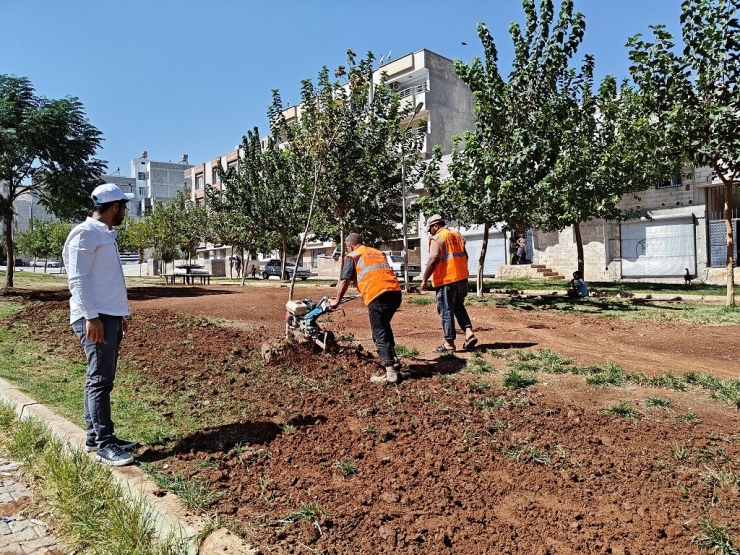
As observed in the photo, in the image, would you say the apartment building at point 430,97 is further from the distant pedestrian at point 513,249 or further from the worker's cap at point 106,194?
the worker's cap at point 106,194

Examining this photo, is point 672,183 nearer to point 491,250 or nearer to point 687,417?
point 491,250

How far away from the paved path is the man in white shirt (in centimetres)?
51

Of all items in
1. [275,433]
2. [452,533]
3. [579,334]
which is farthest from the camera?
[579,334]

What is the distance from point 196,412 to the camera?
198 inches

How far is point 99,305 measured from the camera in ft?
12.8

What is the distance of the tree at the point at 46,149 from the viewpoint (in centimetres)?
1504

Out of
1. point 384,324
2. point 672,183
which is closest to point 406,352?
point 384,324

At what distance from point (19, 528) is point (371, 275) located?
344 centimetres

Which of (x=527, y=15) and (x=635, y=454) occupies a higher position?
(x=527, y=15)

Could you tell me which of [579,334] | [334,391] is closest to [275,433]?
[334,391]

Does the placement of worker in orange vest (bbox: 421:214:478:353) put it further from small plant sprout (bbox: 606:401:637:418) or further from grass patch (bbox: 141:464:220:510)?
grass patch (bbox: 141:464:220:510)

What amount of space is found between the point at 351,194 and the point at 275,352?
12.2 m

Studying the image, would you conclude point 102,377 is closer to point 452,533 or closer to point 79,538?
point 79,538

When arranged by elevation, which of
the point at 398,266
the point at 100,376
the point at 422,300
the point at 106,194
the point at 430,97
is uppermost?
the point at 430,97
